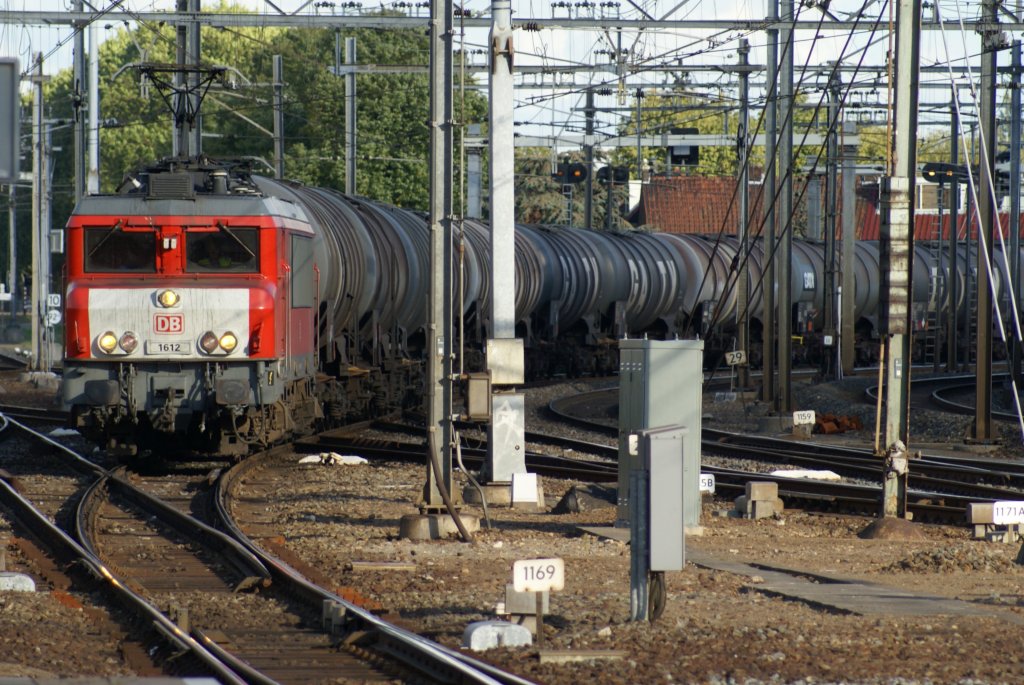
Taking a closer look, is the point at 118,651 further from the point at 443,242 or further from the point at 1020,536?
the point at 1020,536

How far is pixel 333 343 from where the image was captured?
22.1 metres

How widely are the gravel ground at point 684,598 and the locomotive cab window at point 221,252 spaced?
8.45ft

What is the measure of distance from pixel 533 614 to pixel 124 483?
8678mm

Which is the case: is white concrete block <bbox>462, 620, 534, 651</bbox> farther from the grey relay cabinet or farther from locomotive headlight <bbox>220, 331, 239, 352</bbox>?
locomotive headlight <bbox>220, 331, 239, 352</bbox>

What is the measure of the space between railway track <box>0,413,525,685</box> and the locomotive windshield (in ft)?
8.25

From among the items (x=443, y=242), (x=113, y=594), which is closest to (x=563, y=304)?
(x=443, y=242)

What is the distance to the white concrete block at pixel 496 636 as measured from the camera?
27.8 ft

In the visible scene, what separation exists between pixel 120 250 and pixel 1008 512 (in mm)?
9704

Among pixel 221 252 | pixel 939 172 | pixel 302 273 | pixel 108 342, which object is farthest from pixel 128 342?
pixel 939 172

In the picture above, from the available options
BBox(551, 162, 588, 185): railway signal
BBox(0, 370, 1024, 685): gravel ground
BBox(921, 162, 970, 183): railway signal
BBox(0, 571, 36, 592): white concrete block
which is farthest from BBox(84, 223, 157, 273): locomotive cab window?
BBox(921, 162, 970, 183): railway signal

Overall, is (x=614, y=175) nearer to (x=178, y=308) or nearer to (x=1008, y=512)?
(x=178, y=308)

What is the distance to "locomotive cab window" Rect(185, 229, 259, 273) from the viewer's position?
17438 millimetres

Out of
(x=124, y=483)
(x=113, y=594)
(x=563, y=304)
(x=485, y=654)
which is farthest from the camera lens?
(x=563, y=304)

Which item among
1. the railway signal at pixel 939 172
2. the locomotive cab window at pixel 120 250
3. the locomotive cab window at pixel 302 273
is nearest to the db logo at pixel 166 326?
the locomotive cab window at pixel 120 250
